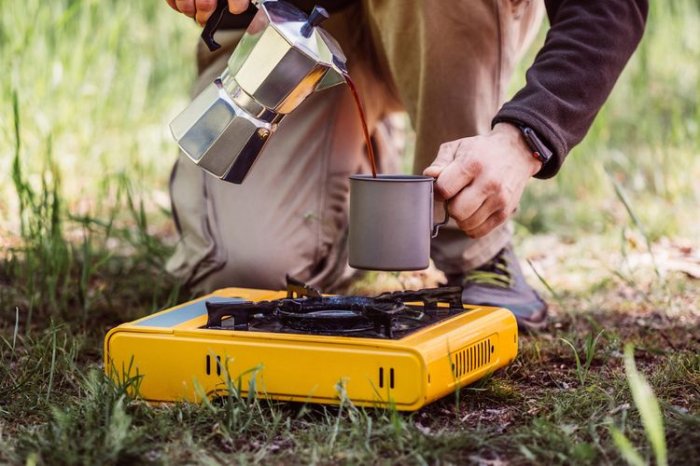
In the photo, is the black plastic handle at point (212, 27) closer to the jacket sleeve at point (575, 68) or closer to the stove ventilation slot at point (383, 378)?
the jacket sleeve at point (575, 68)

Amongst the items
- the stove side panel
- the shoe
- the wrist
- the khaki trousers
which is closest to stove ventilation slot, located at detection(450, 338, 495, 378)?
the stove side panel

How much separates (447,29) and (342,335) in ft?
2.79

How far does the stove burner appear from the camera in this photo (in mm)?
1637

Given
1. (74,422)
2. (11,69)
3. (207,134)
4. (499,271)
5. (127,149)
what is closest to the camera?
(74,422)

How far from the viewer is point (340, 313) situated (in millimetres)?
1656

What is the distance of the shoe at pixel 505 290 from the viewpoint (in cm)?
222

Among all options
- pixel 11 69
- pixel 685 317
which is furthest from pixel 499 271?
pixel 11 69

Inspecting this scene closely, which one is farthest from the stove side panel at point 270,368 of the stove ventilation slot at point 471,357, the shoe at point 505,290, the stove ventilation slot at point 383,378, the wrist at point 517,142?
the shoe at point 505,290

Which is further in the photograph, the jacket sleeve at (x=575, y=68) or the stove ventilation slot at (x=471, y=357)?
the jacket sleeve at (x=575, y=68)

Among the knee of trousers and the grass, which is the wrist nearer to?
the grass

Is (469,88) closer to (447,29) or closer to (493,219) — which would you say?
(447,29)

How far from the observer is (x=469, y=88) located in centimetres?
222

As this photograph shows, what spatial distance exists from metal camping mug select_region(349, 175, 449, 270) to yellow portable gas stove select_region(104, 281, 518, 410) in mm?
78

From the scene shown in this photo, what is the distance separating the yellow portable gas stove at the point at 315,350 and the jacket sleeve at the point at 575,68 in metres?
0.35
